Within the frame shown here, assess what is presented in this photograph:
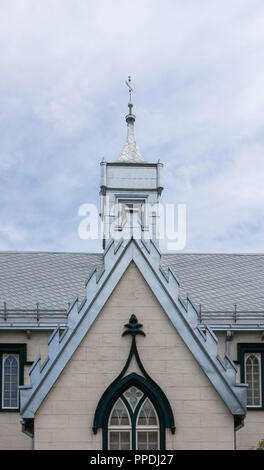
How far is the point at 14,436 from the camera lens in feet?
77.8

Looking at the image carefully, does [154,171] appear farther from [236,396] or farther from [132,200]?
[236,396]

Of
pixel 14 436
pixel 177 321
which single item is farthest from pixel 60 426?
pixel 14 436

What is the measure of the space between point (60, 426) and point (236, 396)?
467cm

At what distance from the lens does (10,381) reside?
2434 cm

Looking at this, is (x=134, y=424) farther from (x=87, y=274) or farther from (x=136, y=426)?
(x=87, y=274)

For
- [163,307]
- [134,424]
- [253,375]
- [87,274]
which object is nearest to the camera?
[134,424]

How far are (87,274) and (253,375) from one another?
7751 millimetres

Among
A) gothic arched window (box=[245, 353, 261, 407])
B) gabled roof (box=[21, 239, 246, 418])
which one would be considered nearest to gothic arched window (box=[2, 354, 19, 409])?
gabled roof (box=[21, 239, 246, 418])

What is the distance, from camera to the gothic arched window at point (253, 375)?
80.2ft

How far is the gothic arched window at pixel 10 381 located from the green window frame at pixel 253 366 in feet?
26.0

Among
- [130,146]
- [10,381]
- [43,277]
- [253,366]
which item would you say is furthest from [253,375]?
[130,146]

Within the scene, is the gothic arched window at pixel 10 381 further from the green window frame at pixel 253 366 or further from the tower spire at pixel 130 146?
the tower spire at pixel 130 146
